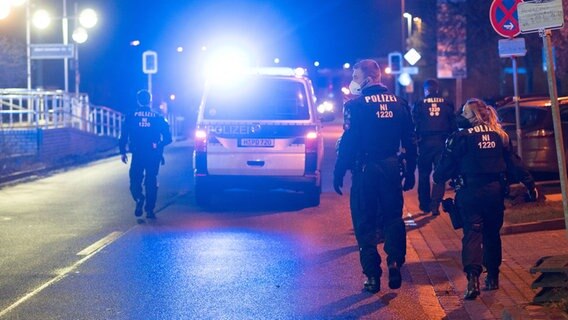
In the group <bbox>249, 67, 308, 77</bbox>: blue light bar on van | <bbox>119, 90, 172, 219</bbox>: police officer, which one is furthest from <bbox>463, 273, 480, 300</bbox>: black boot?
<bbox>249, 67, 308, 77</bbox>: blue light bar on van

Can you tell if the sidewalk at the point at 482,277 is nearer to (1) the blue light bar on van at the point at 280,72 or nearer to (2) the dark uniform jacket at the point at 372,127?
(2) the dark uniform jacket at the point at 372,127

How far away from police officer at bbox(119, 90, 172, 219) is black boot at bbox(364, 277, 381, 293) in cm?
540

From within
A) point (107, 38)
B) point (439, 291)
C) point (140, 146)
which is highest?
point (107, 38)

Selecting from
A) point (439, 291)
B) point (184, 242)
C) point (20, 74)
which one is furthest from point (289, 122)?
point (20, 74)

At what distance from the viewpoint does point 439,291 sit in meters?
8.03

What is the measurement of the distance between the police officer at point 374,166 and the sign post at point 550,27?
4.16 ft

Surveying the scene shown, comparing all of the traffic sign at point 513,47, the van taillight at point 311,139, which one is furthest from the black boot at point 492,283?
the van taillight at point 311,139

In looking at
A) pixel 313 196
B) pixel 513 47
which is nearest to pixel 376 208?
pixel 513 47

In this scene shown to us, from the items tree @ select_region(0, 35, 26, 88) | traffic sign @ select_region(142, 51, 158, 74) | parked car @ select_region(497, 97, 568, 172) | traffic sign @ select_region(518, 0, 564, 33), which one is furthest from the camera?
tree @ select_region(0, 35, 26, 88)

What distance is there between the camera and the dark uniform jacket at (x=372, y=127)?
768cm

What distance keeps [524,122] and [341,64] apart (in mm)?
33487

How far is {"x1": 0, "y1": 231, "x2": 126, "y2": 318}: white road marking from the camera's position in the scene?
291 inches

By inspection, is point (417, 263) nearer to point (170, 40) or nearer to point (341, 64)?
point (341, 64)

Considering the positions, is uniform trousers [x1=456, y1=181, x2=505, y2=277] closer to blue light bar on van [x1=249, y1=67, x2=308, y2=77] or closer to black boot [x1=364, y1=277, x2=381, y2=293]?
black boot [x1=364, y1=277, x2=381, y2=293]
